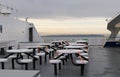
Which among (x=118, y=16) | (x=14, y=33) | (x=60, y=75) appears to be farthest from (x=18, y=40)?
(x=60, y=75)

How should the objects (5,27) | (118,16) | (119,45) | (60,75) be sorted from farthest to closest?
1. (119,45)
2. (118,16)
3. (5,27)
4. (60,75)

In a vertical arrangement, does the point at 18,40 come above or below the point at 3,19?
below

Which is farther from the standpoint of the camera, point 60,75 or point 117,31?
point 117,31

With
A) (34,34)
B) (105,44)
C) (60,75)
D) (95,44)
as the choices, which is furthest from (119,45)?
(60,75)

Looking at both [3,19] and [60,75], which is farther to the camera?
[3,19]

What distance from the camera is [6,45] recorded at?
47.4 feet

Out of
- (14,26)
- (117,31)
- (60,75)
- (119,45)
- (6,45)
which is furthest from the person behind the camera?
(117,31)

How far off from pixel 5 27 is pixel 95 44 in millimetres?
11554

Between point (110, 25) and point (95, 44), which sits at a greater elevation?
point (110, 25)

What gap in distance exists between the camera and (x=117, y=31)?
23.9 m

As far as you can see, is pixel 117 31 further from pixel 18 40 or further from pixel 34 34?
pixel 18 40

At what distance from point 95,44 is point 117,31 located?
249 centimetres

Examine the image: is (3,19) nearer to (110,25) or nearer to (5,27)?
(5,27)

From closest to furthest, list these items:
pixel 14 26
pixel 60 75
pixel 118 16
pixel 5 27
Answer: pixel 60 75, pixel 5 27, pixel 14 26, pixel 118 16
